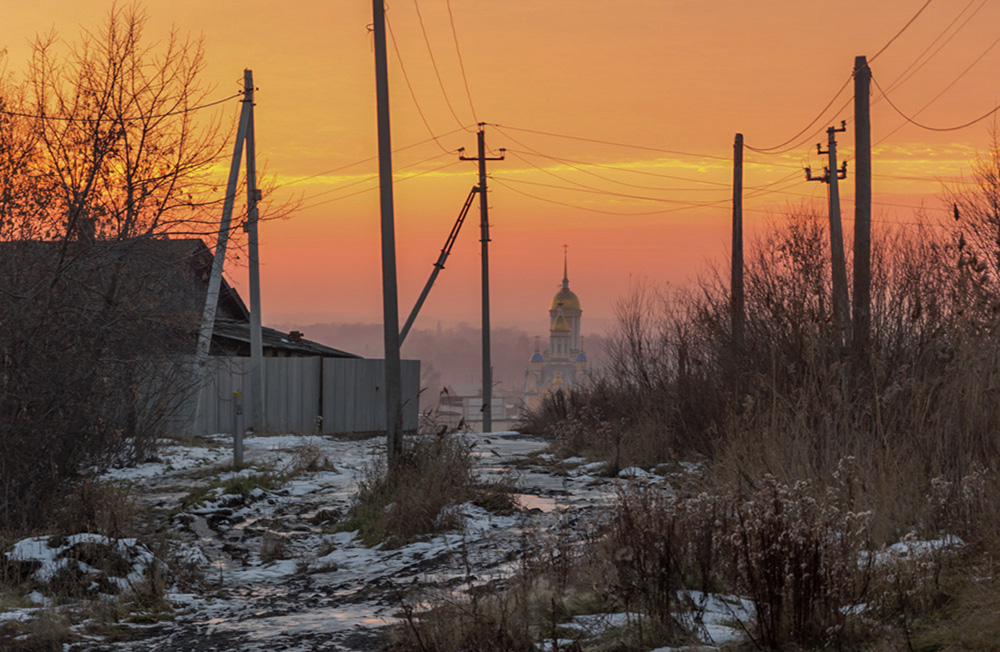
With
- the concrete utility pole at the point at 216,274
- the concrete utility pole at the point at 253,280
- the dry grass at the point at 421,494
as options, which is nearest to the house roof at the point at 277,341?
the concrete utility pole at the point at 253,280

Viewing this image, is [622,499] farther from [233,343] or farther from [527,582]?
[233,343]

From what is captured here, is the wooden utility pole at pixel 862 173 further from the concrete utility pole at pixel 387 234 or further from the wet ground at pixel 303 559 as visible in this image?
the concrete utility pole at pixel 387 234

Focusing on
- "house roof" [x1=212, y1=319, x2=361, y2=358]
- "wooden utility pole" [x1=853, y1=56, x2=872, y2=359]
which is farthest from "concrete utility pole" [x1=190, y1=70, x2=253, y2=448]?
"wooden utility pole" [x1=853, y1=56, x2=872, y2=359]

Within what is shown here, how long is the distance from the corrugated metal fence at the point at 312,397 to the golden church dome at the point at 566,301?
323 feet

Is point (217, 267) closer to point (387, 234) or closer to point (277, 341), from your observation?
point (387, 234)

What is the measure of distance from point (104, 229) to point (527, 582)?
19.9 ft

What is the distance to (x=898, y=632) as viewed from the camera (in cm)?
470

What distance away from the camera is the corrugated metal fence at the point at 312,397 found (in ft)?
77.8

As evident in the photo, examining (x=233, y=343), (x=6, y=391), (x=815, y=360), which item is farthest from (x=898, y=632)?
(x=233, y=343)

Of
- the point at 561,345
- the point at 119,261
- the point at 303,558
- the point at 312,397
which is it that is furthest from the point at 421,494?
the point at 561,345

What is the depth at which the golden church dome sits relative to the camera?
12588 centimetres

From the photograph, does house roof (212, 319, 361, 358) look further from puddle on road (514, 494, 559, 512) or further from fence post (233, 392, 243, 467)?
puddle on road (514, 494, 559, 512)

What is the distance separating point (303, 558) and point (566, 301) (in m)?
117

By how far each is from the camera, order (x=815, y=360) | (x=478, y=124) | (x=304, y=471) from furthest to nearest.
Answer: (x=478, y=124)
(x=304, y=471)
(x=815, y=360)
